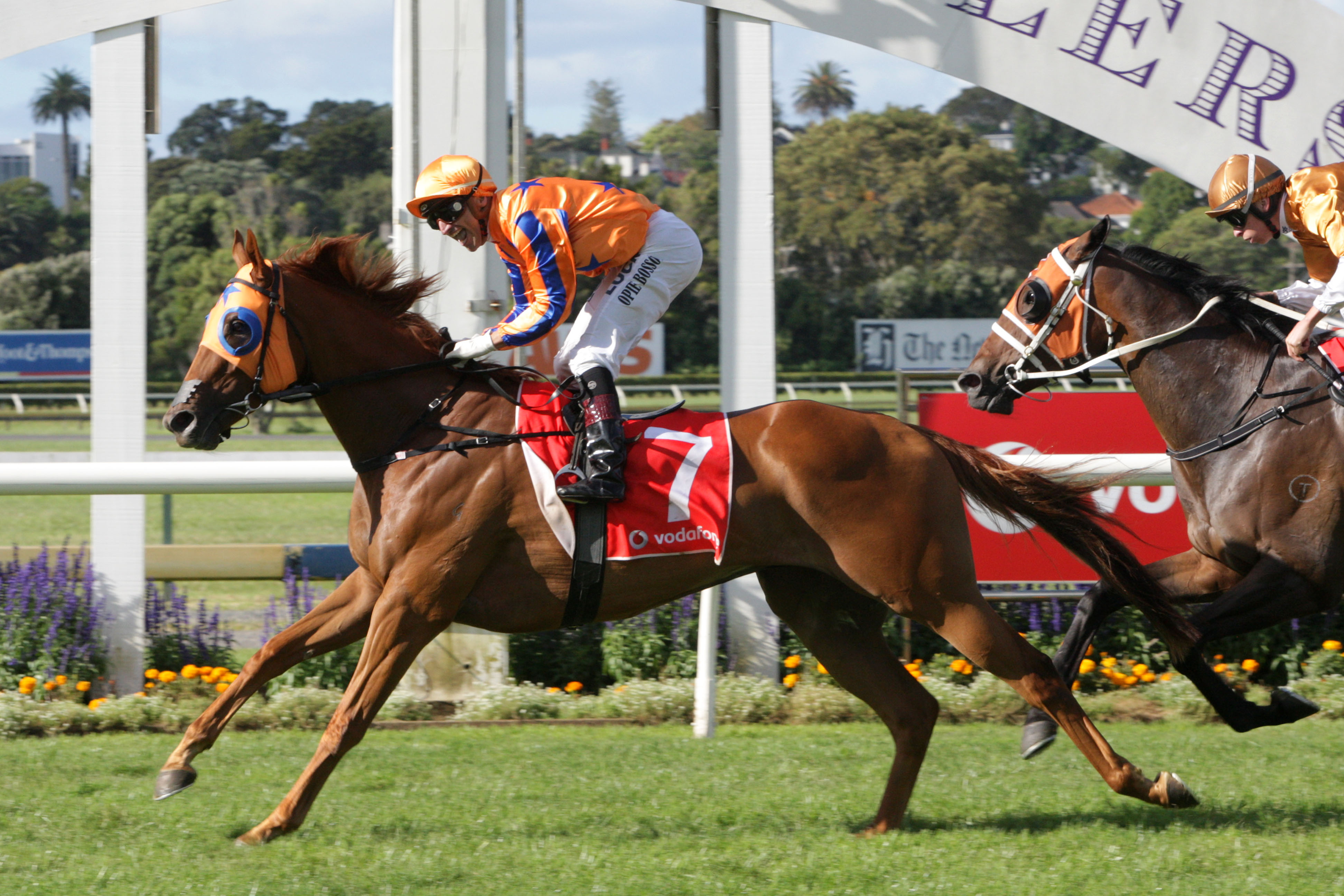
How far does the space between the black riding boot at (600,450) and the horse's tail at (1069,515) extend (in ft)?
3.20

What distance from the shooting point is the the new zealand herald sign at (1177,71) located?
5.99m

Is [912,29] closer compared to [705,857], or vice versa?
[705,857]

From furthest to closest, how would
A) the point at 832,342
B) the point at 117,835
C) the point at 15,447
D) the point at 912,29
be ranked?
the point at 832,342 → the point at 15,447 → the point at 912,29 → the point at 117,835

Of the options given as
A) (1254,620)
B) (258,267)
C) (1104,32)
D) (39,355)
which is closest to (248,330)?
(258,267)

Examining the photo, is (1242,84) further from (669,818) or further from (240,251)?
(240,251)

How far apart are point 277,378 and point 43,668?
2.43m

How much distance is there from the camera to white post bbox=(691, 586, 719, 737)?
4988mm

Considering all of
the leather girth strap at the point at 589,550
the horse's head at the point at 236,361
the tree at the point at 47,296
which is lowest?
the leather girth strap at the point at 589,550

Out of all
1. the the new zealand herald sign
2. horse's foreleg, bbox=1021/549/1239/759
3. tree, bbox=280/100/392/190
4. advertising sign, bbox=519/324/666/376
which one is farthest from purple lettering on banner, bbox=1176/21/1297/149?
tree, bbox=280/100/392/190

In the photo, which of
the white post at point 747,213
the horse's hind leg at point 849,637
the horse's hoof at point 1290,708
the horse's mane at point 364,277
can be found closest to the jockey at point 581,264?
the horse's mane at point 364,277

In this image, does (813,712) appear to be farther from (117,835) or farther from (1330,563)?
(117,835)

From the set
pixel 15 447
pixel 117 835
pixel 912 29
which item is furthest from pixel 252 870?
pixel 15 447

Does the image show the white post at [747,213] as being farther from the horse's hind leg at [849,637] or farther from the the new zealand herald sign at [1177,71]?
the horse's hind leg at [849,637]

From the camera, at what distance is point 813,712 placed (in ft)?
18.0
